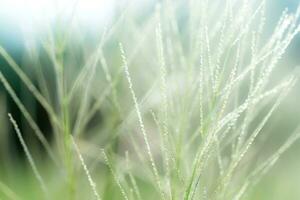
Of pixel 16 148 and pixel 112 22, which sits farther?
pixel 16 148

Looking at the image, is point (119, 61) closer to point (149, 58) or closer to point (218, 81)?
point (149, 58)

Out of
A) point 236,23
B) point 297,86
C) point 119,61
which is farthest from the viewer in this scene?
point 297,86

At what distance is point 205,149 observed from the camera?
2.52 ft

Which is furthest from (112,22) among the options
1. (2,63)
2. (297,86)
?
(2,63)

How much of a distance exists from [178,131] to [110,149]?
0.31 metres

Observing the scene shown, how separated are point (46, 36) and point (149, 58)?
0.27 metres

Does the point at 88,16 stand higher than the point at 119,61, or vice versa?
the point at 88,16

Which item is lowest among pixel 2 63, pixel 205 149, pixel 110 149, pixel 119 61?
pixel 205 149

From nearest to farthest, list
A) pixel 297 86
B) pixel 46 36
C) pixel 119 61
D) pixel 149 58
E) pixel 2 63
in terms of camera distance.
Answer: pixel 46 36 < pixel 119 61 < pixel 149 58 < pixel 297 86 < pixel 2 63

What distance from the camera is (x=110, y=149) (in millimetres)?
1137

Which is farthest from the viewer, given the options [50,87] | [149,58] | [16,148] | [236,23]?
[16,148]

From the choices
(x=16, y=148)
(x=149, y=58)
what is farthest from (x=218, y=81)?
(x=16, y=148)

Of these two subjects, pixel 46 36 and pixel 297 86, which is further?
pixel 297 86

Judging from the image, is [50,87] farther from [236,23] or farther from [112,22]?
[236,23]
